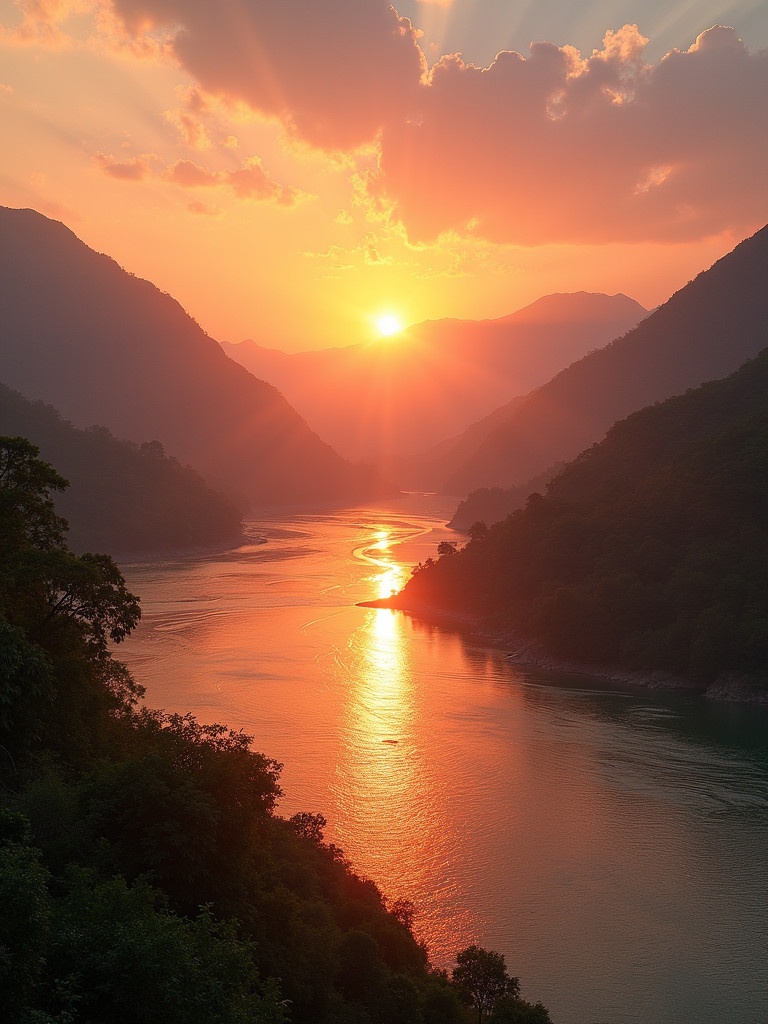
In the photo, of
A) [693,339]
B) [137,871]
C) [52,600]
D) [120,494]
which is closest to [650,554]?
[52,600]

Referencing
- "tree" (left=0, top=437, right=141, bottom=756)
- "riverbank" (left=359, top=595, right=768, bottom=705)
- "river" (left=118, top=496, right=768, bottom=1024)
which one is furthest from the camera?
"riverbank" (left=359, top=595, right=768, bottom=705)

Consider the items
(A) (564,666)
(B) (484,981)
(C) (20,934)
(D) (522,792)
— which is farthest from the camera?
(A) (564,666)

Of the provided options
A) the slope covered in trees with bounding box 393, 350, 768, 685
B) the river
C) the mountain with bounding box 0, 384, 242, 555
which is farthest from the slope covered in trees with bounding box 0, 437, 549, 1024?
the mountain with bounding box 0, 384, 242, 555

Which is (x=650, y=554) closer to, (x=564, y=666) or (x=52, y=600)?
(x=564, y=666)

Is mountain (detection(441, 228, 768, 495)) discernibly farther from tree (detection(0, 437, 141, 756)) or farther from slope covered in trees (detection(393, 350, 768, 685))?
tree (detection(0, 437, 141, 756))

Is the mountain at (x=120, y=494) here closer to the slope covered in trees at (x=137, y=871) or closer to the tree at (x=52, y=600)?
the tree at (x=52, y=600)

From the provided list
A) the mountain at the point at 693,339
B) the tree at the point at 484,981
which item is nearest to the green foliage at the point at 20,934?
the tree at the point at 484,981
